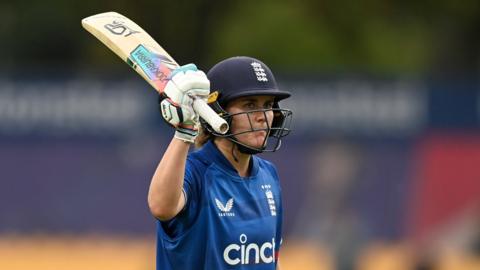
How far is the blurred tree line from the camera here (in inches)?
1021

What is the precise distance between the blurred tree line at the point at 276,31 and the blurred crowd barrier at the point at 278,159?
7.59m

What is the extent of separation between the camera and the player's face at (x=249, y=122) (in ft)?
17.9

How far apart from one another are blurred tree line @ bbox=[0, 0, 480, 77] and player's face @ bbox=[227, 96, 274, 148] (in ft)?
63.3

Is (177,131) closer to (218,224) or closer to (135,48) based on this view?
(218,224)

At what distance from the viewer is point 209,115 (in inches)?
196

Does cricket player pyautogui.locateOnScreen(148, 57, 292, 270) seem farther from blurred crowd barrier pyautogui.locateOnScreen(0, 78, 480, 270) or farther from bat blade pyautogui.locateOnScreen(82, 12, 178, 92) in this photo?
blurred crowd barrier pyautogui.locateOnScreen(0, 78, 480, 270)

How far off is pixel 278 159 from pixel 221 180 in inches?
454

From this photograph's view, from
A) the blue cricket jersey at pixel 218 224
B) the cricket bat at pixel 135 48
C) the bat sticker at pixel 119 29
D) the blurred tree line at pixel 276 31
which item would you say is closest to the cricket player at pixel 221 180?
the blue cricket jersey at pixel 218 224

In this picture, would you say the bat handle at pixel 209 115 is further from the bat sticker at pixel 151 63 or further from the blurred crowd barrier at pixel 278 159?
the blurred crowd barrier at pixel 278 159

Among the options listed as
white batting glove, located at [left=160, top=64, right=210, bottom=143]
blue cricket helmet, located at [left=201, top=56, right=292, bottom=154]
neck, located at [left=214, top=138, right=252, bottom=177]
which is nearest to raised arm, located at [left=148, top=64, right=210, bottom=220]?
white batting glove, located at [left=160, top=64, right=210, bottom=143]

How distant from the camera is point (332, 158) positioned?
585 inches

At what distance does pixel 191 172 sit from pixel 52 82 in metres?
12.4

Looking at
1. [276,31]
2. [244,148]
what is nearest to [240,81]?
[244,148]

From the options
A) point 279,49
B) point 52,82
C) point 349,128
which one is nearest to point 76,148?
point 52,82
